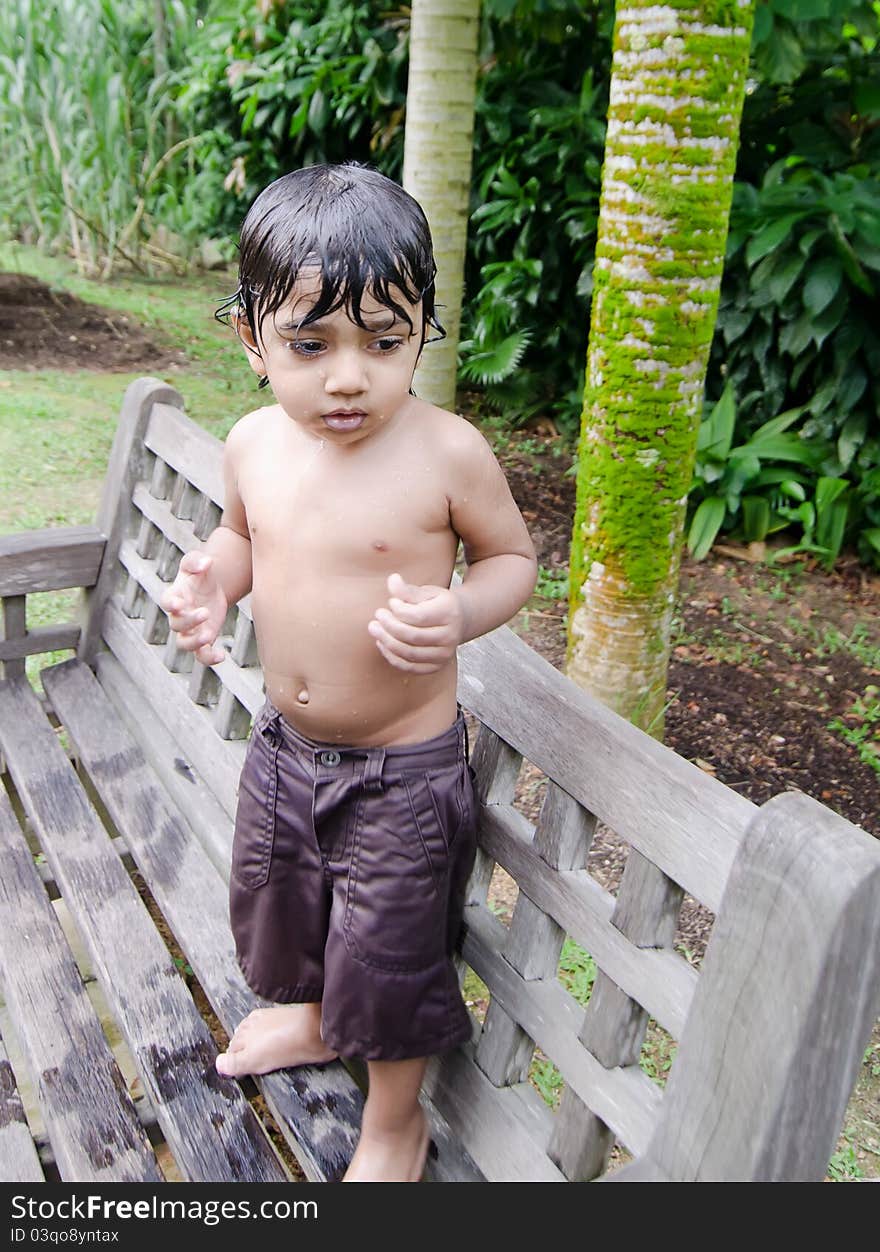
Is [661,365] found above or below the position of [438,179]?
below

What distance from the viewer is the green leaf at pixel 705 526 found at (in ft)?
14.3

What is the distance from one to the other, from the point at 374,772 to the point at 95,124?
809cm

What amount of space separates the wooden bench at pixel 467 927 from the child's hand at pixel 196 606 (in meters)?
0.40

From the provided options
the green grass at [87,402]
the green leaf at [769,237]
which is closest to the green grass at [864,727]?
the green leaf at [769,237]

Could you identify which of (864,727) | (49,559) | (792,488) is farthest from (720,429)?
(49,559)

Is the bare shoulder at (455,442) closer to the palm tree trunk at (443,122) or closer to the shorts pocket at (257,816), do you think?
the shorts pocket at (257,816)

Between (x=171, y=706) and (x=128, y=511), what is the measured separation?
0.61 m

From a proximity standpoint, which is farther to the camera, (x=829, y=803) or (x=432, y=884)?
(x=829, y=803)

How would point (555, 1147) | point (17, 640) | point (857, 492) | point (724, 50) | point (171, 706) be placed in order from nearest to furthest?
point (555, 1147), point (724, 50), point (171, 706), point (17, 640), point (857, 492)

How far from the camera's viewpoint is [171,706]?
2457mm

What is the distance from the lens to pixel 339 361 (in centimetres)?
134

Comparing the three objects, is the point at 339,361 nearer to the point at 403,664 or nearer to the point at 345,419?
the point at 345,419

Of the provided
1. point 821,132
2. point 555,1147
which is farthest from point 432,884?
point 821,132

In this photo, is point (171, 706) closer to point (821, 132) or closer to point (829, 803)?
point (829, 803)
